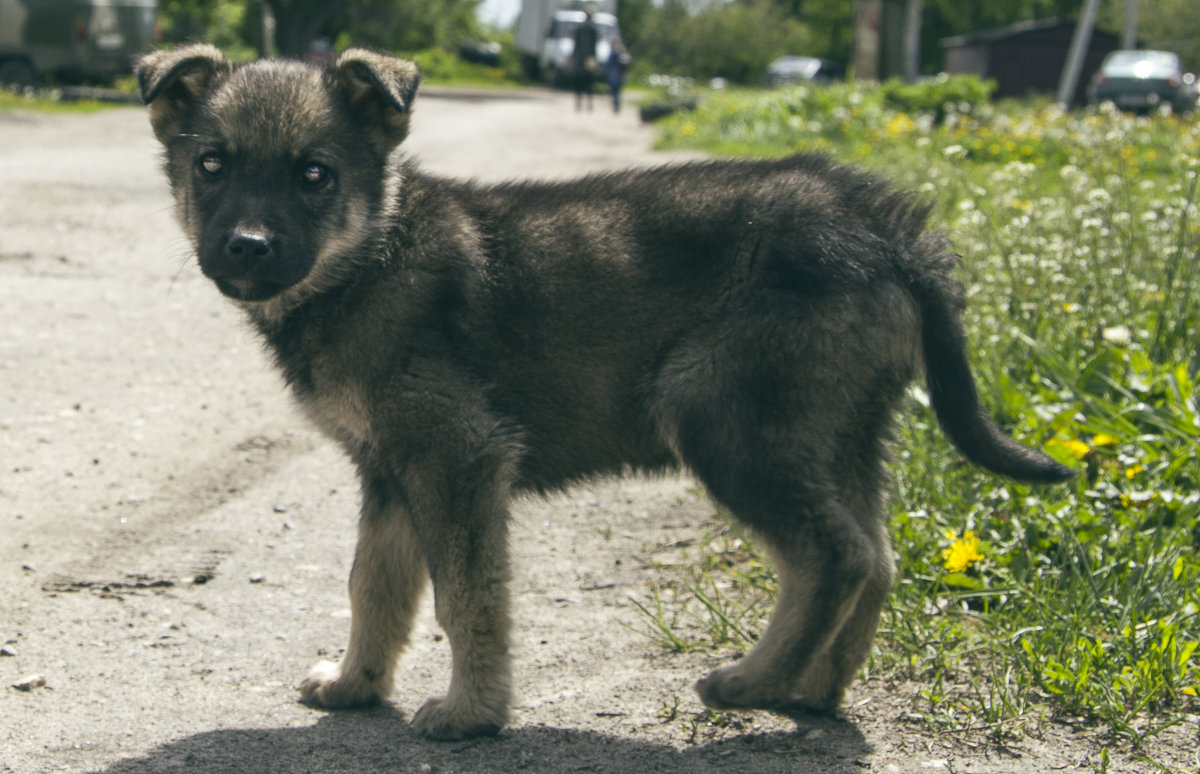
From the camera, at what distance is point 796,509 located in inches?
124

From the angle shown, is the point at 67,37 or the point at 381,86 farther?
the point at 67,37

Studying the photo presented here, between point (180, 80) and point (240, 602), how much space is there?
5.48ft

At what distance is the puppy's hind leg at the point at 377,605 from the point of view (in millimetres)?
3535

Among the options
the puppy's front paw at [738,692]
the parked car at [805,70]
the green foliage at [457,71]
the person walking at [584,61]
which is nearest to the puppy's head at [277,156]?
the puppy's front paw at [738,692]

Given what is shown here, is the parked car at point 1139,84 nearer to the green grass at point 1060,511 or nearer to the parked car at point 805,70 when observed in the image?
the parked car at point 805,70

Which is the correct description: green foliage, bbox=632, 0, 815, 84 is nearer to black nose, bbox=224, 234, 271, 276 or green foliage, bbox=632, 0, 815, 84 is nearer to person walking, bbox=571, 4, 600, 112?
person walking, bbox=571, 4, 600, 112

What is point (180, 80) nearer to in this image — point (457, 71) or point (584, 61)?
point (584, 61)

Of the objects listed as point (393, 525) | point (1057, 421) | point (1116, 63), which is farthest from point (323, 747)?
point (1116, 63)

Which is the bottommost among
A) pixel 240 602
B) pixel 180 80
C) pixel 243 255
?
pixel 240 602

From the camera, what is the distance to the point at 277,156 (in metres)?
3.39

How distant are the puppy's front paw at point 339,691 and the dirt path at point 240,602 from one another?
0.14 ft

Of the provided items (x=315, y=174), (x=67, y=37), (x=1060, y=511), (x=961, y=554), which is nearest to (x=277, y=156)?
(x=315, y=174)

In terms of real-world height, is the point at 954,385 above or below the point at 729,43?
below

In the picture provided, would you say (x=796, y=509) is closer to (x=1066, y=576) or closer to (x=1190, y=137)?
(x=1066, y=576)
